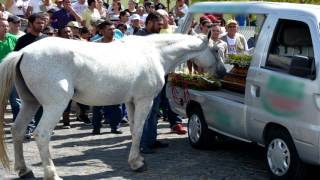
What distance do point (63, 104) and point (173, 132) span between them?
155 inches

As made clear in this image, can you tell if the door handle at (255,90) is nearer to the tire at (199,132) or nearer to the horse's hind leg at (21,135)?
the tire at (199,132)

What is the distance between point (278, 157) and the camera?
22.4 feet

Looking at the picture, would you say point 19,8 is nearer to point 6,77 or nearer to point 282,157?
point 6,77

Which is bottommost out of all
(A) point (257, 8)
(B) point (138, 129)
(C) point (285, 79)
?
(B) point (138, 129)

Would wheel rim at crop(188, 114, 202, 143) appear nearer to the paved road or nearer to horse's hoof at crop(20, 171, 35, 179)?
the paved road

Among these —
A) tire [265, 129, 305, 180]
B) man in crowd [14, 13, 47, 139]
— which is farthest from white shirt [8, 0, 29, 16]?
tire [265, 129, 305, 180]

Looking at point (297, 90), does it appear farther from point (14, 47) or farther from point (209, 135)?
point (14, 47)

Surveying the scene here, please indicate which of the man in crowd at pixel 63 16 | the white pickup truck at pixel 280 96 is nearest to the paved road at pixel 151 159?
the white pickup truck at pixel 280 96

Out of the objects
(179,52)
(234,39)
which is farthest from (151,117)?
(234,39)

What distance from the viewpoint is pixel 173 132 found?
33.9ft

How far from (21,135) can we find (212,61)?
2.71 metres

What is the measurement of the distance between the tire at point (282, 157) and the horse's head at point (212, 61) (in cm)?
155

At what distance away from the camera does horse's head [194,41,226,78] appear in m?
8.14

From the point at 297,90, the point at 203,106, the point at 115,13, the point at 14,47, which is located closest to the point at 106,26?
the point at 14,47
